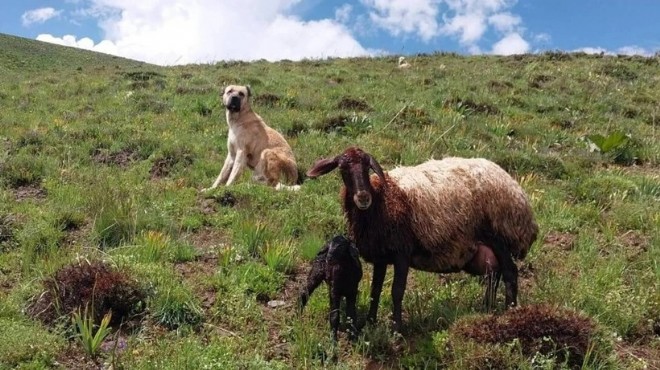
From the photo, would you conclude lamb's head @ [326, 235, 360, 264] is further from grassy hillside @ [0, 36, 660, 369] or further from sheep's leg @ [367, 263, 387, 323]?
grassy hillside @ [0, 36, 660, 369]

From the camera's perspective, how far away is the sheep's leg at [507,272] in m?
5.34

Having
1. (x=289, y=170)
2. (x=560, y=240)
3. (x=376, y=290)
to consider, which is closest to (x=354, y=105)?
(x=289, y=170)

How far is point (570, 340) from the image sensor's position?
14.7ft

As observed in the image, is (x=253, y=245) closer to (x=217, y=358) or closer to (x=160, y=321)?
(x=160, y=321)

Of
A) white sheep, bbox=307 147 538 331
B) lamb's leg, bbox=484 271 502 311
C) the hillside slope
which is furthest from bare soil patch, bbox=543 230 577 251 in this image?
the hillside slope

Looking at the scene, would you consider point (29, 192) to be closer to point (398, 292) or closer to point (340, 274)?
point (340, 274)

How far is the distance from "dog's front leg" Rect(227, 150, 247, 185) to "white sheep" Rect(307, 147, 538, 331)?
13.9 ft

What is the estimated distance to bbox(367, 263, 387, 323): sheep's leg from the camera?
16.8 ft

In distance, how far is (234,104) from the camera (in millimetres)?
10219

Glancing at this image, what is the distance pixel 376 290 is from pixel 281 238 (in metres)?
1.92

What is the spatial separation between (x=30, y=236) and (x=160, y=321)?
2364mm

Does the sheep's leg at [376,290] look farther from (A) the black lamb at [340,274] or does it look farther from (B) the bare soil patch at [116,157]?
(B) the bare soil patch at [116,157]

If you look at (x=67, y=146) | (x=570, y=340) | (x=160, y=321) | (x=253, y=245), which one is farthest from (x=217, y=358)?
(x=67, y=146)

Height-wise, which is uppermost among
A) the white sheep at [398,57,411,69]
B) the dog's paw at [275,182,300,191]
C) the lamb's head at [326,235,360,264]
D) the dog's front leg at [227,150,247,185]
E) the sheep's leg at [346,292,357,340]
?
the white sheep at [398,57,411,69]
